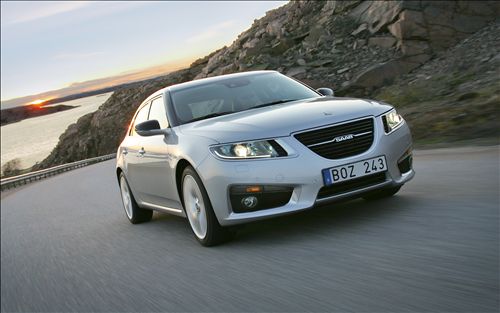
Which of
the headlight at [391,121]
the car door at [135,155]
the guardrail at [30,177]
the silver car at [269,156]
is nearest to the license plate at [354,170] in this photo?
the silver car at [269,156]

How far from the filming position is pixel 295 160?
5488 millimetres

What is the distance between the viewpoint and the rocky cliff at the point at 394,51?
14561 millimetres

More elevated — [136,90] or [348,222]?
[348,222]

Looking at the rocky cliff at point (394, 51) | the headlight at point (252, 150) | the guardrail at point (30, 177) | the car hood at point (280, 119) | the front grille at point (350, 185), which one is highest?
the car hood at point (280, 119)

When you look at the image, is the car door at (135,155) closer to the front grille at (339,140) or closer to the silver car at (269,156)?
the silver car at (269,156)

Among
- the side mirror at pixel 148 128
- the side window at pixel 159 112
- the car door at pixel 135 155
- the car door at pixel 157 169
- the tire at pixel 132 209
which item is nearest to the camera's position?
the car door at pixel 157 169

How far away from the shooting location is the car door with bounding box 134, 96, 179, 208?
675 cm

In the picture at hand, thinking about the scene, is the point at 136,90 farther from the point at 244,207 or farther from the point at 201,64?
the point at 244,207

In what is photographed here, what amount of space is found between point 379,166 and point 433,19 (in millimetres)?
17178

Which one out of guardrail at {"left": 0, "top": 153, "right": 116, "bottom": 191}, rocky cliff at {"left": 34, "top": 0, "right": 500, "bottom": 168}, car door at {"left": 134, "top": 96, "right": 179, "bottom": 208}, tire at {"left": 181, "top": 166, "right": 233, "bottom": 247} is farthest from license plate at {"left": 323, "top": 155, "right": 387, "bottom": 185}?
guardrail at {"left": 0, "top": 153, "right": 116, "bottom": 191}

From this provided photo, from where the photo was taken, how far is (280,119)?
5.85 m

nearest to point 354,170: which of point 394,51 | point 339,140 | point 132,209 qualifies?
point 339,140

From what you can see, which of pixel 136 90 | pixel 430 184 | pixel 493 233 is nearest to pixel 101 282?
pixel 493 233

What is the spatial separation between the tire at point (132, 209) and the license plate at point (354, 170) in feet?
12.0
